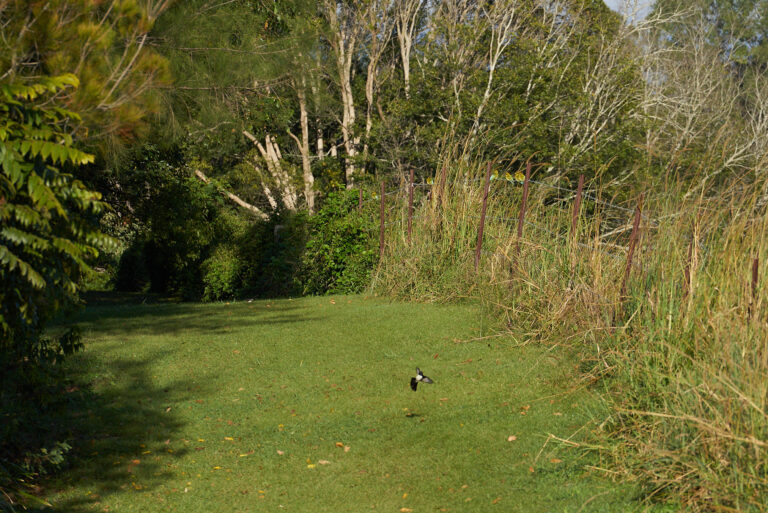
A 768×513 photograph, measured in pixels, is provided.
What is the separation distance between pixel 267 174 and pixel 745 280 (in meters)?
19.5

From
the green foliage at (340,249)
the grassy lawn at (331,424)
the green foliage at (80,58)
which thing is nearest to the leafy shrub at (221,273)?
the green foliage at (340,249)

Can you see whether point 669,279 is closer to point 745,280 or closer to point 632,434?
point 745,280

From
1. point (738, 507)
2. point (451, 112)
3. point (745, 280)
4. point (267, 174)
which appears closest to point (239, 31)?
point (745, 280)

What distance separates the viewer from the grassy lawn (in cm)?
471

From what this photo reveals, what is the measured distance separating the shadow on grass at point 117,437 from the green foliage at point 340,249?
6.53 metres

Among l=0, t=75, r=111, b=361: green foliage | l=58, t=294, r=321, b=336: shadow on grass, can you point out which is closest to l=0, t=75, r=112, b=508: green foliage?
l=0, t=75, r=111, b=361: green foliage

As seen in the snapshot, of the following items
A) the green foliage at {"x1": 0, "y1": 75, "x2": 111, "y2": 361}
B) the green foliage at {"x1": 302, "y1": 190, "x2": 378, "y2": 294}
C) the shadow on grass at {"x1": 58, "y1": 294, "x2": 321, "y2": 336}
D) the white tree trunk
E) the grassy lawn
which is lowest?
the grassy lawn

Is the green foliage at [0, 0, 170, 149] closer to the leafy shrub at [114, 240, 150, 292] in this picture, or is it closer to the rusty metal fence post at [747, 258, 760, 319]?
the rusty metal fence post at [747, 258, 760, 319]

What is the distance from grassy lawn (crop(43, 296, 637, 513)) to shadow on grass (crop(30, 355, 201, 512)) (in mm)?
17

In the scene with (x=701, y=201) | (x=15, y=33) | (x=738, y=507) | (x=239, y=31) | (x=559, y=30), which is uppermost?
(x=559, y=30)

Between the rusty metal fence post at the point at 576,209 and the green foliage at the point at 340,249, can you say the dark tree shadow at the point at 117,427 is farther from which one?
the green foliage at the point at 340,249

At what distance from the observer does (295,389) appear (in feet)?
22.9

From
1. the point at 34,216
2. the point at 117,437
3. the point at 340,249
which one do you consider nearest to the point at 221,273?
the point at 340,249

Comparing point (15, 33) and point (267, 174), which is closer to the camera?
point (15, 33)
